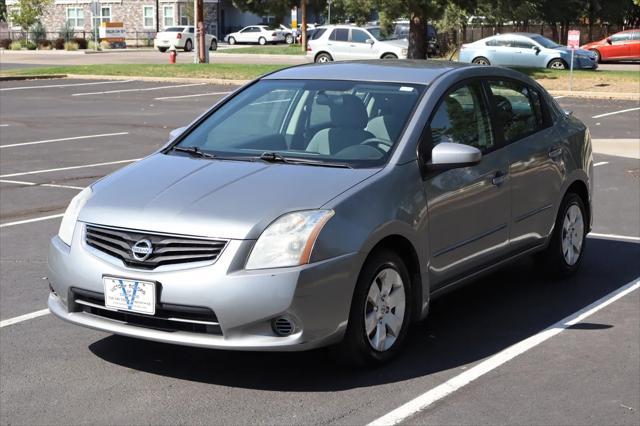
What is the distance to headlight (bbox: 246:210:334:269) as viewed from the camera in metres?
5.07

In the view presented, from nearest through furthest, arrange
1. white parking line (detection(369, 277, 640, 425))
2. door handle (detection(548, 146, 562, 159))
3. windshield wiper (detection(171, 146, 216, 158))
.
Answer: white parking line (detection(369, 277, 640, 425))
windshield wiper (detection(171, 146, 216, 158))
door handle (detection(548, 146, 562, 159))

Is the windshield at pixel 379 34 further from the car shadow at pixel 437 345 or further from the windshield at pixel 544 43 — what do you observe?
the car shadow at pixel 437 345

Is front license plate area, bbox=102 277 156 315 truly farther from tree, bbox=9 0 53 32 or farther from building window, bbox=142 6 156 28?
building window, bbox=142 6 156 28

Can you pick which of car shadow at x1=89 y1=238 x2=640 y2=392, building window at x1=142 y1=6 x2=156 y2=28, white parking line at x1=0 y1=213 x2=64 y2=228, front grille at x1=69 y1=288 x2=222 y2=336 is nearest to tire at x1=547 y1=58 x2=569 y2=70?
white parking line at x1=0 y1=213 x2=64 y2=228

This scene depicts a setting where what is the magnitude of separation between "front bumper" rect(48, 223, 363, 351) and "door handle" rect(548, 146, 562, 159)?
8.60 feet

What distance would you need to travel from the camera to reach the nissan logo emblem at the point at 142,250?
5170 mm

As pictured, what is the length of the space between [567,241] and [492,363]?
2.27 metres

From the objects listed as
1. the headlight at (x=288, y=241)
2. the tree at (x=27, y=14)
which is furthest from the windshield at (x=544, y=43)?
the tree at (x=27, y=14)

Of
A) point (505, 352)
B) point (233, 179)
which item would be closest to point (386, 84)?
point (233, 179)

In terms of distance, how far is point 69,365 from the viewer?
5.71 m

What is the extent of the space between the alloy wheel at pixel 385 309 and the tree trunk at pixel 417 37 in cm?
2978

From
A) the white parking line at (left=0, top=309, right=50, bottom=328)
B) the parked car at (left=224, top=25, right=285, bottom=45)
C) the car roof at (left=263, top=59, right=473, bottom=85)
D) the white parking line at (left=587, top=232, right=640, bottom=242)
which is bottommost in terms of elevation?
the white parking line at (left=587, top=232, right=640, bottom=242)

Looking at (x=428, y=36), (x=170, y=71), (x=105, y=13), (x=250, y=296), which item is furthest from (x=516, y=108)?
(x=105, y=13)

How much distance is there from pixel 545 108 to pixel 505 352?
234 centimetres
